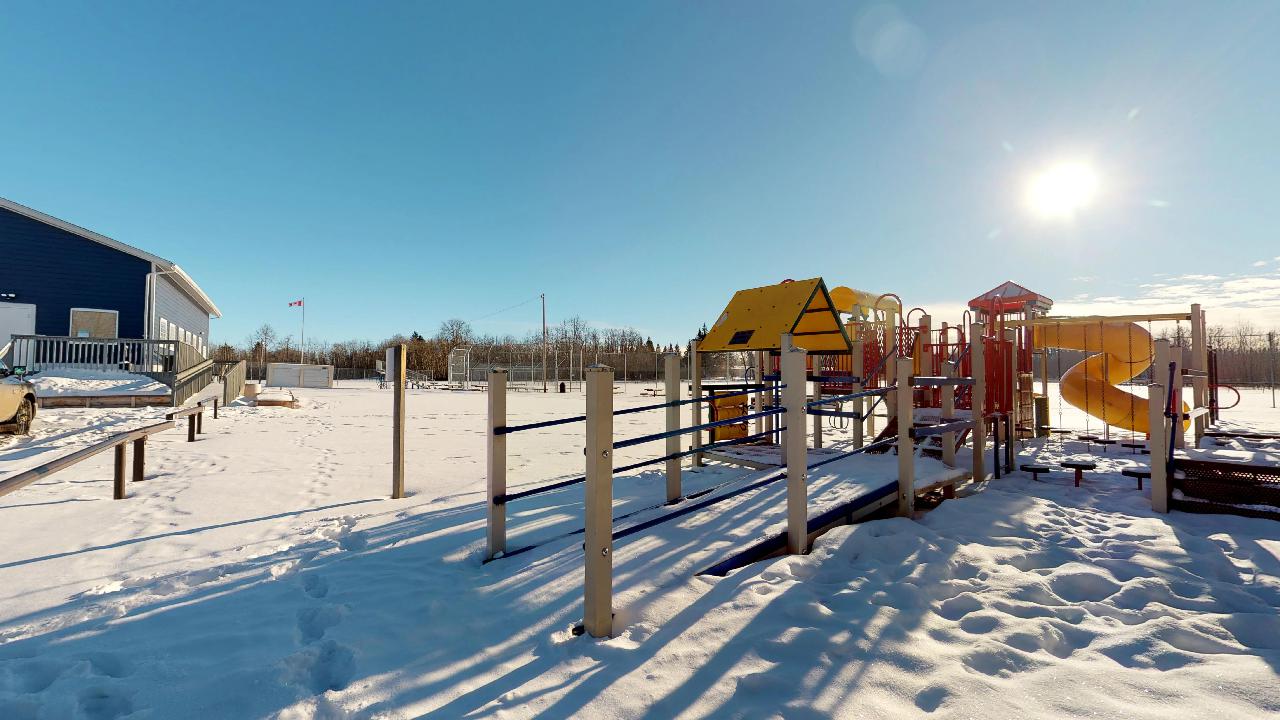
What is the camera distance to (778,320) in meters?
6.77

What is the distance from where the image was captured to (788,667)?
2.23 metres

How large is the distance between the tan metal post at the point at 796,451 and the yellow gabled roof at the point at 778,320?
3.04 m

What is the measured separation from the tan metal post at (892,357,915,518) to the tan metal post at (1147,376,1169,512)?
8.36 feet

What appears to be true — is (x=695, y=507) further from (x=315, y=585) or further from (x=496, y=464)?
(x=315, y=585)

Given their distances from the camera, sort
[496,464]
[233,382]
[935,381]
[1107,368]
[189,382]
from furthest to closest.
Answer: [233,382] < [189,382] < [1107,368] < [935,381] < [496,464]

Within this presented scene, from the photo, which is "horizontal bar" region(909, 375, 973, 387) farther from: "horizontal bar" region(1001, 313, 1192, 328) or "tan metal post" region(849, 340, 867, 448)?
"horizontal bar" region(1001, 313, 1192, 328)

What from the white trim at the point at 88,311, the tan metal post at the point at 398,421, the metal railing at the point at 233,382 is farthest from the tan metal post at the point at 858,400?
the white trim at the point at 88,311

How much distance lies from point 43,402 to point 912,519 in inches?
674

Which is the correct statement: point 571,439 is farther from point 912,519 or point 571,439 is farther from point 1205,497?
point 1205,497

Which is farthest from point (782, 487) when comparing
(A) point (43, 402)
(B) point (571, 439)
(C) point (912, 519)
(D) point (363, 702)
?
(A) point (43, 402)

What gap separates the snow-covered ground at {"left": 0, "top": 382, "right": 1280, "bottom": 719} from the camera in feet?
6.73

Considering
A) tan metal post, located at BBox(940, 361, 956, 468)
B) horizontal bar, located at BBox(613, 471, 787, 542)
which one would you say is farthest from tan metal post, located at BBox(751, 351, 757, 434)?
horizontal bar, located at BBox(613, 471, 787, 542)

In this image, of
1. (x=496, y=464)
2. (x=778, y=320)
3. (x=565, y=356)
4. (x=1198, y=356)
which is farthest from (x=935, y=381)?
(x=565, y=356)

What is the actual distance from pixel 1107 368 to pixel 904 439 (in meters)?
10.0
